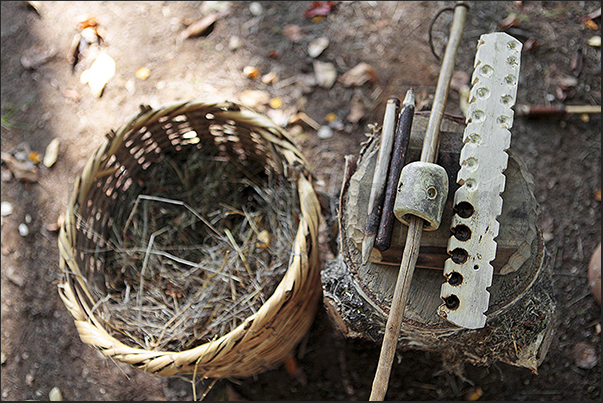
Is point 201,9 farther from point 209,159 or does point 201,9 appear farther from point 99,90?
point 209,159

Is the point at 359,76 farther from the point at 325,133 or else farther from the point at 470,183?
→ the point at 470,183

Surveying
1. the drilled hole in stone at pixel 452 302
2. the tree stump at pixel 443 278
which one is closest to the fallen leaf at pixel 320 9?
the tree stump at pixel 443 278

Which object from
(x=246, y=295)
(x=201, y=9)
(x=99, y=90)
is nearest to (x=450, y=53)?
(x=246, y=295)

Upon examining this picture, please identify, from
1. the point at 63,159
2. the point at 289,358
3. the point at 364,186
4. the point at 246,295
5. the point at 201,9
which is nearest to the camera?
the point at 364,186

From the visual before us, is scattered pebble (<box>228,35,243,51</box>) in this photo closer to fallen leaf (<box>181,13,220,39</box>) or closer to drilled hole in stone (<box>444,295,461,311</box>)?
fallen leaf (<box>181,13,220,39</box>)

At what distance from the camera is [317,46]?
249 centimetres

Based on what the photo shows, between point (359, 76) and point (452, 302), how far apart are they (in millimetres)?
1383

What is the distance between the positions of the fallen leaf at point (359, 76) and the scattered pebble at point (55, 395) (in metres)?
1.78

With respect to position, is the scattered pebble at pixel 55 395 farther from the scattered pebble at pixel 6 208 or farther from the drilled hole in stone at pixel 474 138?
the drilled hole in stone at pixel 474 138

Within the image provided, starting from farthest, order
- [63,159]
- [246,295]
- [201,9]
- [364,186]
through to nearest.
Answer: [201,9] → [63,159] → [246,295] → [364,186]

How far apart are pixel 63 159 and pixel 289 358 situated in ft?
4.40

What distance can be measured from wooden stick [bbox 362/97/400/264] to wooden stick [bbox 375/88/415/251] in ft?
0.04

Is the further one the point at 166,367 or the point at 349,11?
the point at 349,11

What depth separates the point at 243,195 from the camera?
221 cm
